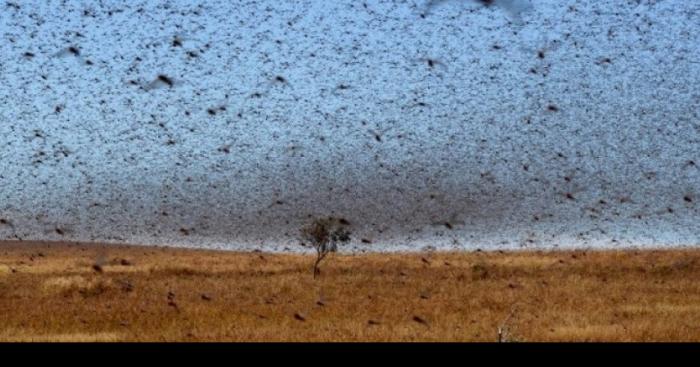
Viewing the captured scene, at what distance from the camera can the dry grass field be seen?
17.5 metres

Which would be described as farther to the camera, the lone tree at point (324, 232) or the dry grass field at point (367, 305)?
the lone tree at point (324, 232)

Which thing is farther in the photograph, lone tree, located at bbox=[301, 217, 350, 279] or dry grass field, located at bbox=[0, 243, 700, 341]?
lone tree, located at bbox=[301, 217, 350, 279]

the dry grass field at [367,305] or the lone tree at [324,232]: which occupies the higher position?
the dry grass field at [367,305]

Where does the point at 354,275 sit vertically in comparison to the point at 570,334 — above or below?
below

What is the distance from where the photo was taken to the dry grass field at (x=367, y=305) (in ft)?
57.3

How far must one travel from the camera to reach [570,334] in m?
17.3

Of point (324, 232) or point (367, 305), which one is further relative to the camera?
point (324, 232)

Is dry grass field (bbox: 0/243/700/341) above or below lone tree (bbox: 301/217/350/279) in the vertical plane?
above

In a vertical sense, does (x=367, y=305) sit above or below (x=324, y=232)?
above

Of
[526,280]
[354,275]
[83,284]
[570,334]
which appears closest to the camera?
[570,334]

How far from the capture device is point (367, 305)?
→ 23.6 meters
